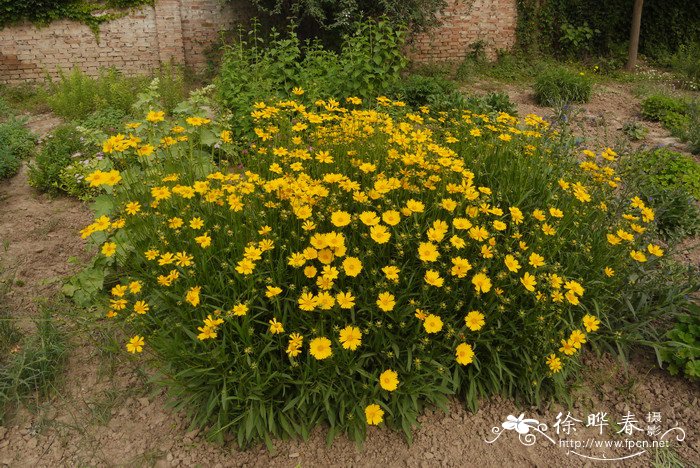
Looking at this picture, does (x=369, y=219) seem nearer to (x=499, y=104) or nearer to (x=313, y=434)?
(x=313, y=434)

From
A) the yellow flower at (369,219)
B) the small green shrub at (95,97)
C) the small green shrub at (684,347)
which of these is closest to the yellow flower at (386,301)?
the yellow flower at (369,219)

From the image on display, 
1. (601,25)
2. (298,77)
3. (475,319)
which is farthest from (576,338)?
(601,25)

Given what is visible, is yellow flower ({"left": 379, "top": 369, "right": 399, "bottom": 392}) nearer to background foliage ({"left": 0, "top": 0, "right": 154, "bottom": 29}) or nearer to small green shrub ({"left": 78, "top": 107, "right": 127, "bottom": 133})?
small green shrub ({"left": 78, "top": 107, "right": 127, "bottom": 133})

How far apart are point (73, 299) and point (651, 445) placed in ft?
11.4

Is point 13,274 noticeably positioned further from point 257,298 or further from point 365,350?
point 365,350

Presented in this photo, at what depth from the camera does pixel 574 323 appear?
8.46ft

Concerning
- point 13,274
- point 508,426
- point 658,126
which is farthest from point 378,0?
point 508,426

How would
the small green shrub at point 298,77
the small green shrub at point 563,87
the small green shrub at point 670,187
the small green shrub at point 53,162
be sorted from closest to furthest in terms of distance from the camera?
the small green shrub at point 670,187 < the small green shrub at point 53,162 < the small green shrub at point 298,77 < the small green shrub at point 563,87

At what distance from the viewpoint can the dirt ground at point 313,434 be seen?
7.55ft

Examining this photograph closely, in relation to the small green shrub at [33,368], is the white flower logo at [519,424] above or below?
below

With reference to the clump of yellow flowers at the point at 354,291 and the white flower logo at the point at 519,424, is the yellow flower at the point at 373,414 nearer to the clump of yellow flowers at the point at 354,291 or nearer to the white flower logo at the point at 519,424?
the clump of yellow flowers at the point at 354,291

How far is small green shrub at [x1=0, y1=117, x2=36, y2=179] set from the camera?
183 inches

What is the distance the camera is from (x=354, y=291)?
7.62ft

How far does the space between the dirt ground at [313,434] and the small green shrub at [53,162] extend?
1910 mm
